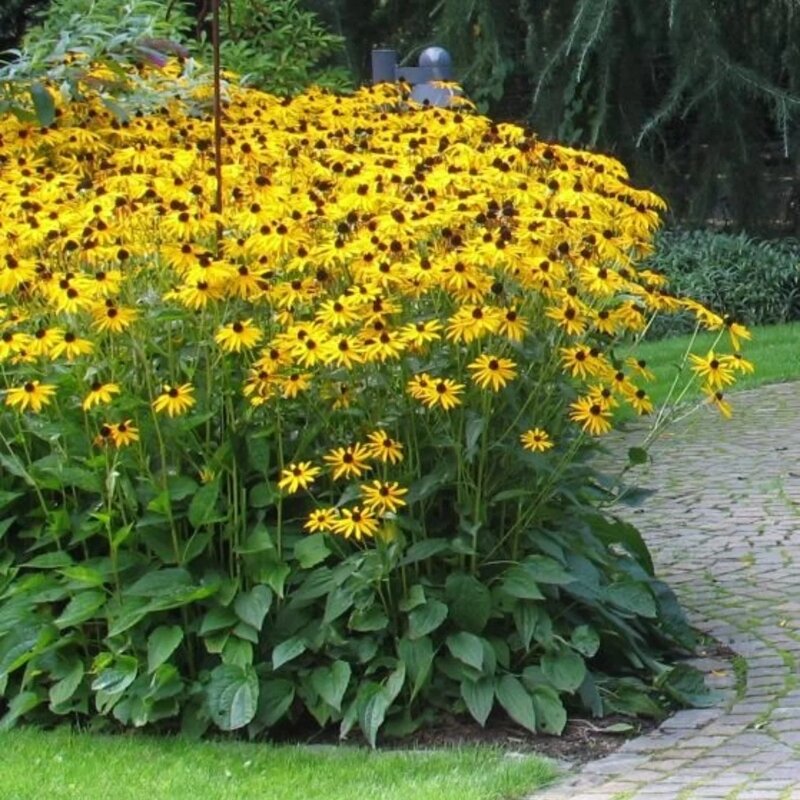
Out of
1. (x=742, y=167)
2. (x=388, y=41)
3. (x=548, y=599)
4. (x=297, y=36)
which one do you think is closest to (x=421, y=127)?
(x=548, y=599)

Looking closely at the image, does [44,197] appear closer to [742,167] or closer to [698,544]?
[698,544]

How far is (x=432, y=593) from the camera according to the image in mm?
5238

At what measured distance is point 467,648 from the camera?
16.8 ft

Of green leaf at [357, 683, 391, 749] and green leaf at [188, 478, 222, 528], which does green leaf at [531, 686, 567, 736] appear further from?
green leaf at [188, 478, 222, 528]

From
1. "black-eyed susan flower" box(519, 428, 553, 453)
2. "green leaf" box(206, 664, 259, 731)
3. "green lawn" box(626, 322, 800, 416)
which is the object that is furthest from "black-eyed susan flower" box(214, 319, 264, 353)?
"green lawn" box(626, 322, 800, 416)

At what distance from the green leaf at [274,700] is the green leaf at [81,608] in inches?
21.5

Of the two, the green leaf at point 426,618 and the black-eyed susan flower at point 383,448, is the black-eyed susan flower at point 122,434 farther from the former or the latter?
the green leaf at point 426,618

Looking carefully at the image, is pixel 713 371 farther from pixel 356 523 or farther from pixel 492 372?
pixel 356 523

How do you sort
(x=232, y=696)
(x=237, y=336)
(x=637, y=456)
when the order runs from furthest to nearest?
1. (x=637, y=456)
2. (x=232, y=696)
3. (x=237, y=336)

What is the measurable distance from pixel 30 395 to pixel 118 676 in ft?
2.85

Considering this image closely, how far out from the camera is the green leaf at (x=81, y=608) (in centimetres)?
520

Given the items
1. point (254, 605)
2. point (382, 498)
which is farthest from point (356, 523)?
point (254, 605)

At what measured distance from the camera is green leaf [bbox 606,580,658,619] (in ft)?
18.0

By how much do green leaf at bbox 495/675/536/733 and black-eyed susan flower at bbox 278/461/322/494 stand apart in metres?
0.83
